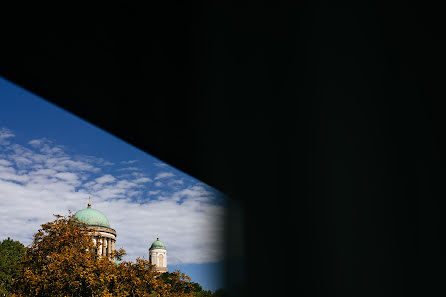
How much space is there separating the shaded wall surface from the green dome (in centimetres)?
6049

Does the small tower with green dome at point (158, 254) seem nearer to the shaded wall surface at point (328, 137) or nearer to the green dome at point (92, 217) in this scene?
the green dome at point (92, 217)

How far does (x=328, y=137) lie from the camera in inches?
49.4

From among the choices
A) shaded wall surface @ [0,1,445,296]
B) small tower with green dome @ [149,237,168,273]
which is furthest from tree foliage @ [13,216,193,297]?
small tower with green dome @ [149,237,168,273]

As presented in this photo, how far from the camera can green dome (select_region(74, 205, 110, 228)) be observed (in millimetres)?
57781

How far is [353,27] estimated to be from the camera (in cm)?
125

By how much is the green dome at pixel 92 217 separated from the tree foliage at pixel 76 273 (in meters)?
42.3

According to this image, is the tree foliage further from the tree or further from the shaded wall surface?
the tree

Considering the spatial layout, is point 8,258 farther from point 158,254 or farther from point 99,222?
point 158,254

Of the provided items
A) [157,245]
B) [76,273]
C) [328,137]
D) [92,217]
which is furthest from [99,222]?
[328,137]

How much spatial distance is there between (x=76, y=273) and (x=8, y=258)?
92.1 feet

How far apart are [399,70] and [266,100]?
1.53 ft

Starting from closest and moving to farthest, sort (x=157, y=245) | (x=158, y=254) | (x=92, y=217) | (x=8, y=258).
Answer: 1. (x=8, y=258)
2. (x=92, y=217)
3. (x=158, y=254)
4. (x=157, y=245)

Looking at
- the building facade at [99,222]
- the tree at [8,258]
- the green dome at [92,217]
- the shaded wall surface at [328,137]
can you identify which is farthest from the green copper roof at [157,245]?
the shaded wall surface at [328,137]

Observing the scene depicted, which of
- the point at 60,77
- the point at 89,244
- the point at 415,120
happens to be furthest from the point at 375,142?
the point at 89,244
